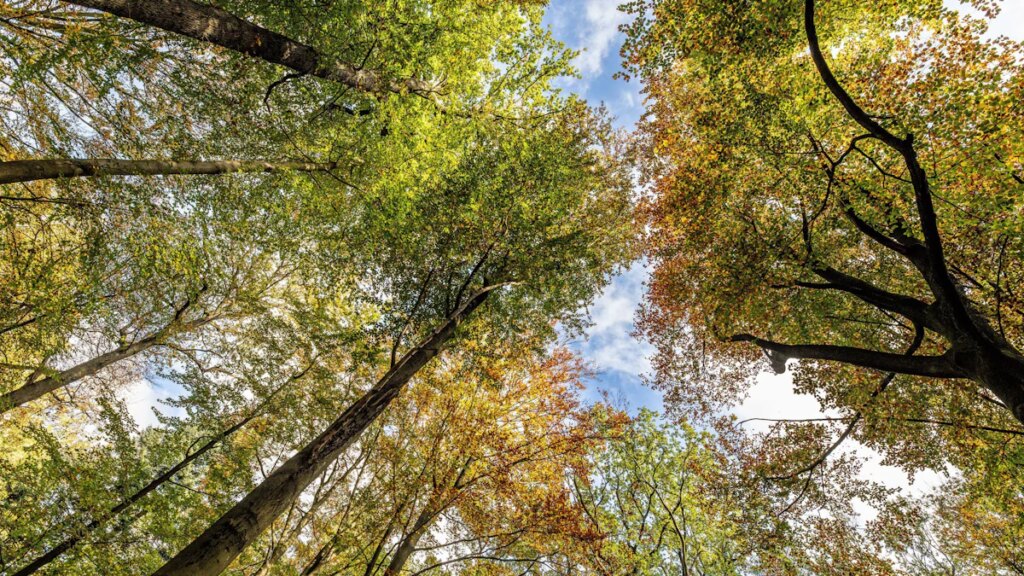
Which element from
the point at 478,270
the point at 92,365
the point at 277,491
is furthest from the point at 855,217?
the point at 92,365

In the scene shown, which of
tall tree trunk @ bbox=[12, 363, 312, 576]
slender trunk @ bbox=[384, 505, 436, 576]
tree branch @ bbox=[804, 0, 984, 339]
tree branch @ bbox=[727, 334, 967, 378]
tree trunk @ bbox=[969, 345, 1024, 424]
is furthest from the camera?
slender trunk @ bbox=[384, 505, 436, 576]

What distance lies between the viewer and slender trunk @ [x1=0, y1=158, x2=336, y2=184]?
15.9 ft

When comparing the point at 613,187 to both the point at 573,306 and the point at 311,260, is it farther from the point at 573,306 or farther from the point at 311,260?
the point at 311,260

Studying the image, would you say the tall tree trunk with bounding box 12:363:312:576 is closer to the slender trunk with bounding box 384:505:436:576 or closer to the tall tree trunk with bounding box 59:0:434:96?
the slender trunk with bounding box 384:505:436:576

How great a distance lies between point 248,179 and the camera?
815cm

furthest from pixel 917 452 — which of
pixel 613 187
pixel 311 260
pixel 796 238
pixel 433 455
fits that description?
pixel 311 260

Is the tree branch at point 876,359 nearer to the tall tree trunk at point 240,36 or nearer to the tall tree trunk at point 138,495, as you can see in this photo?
the tall tree trunk at point 240,36

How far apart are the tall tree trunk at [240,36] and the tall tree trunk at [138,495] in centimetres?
801

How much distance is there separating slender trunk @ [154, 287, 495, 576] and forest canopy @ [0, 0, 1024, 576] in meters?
0.04

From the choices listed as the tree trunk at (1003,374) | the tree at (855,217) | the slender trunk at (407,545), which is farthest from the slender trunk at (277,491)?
the tree trunk at (1003,374)

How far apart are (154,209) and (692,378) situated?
46.5ft

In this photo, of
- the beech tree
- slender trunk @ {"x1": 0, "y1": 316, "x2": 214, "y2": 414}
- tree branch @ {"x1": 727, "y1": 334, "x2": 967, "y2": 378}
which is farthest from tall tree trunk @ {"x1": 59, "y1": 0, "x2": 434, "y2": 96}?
tree branch @ {"x1": 727, "y1": 334, "x2": 967, "y2": 378}

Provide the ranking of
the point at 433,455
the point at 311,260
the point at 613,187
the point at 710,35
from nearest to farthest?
the point at 710,35, the point at 433,455, the point at 311,260, the point at 613,187

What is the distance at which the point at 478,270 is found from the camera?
9.34 metres
